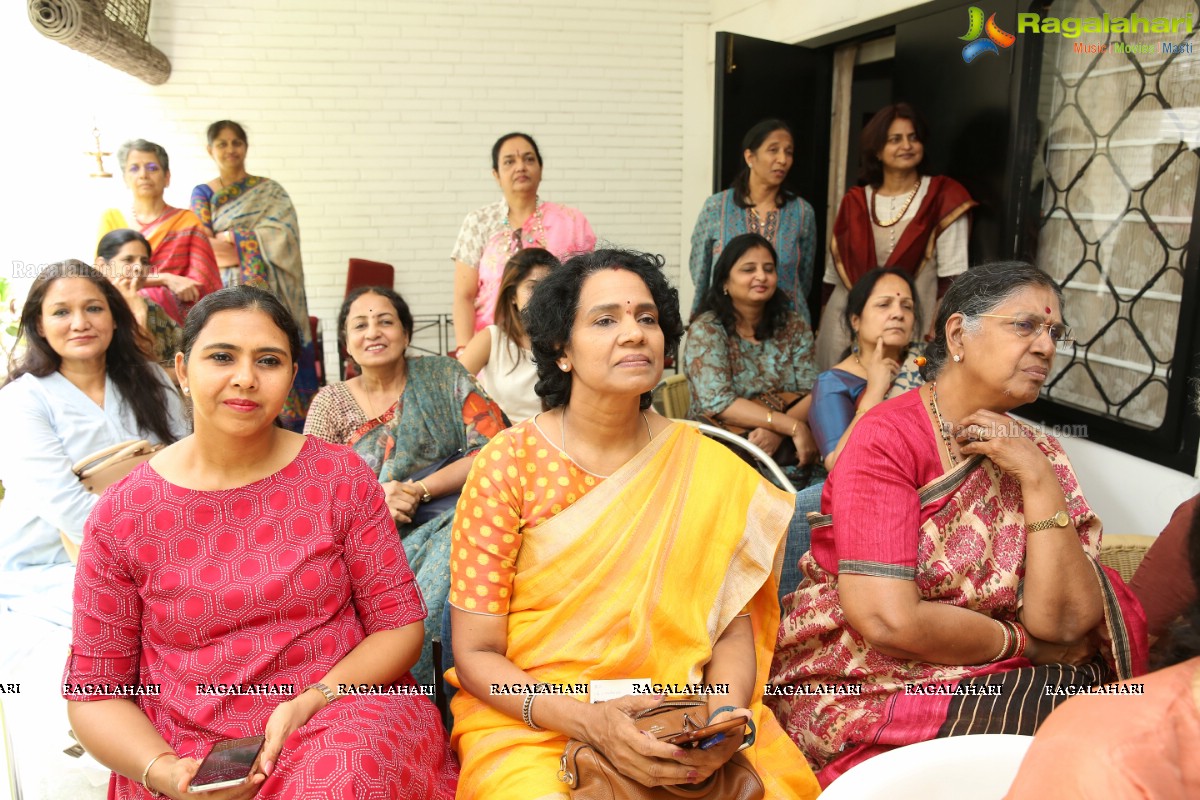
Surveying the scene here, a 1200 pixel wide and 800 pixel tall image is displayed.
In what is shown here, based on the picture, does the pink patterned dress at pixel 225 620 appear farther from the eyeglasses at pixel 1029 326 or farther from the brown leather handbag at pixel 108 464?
the eyeglasses at pixel 1029 326

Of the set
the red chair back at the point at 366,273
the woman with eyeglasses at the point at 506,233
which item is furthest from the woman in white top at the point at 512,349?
the red chair back at the point at 366,273

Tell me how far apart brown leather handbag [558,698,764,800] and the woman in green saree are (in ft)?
4.28

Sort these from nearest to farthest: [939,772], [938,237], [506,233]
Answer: [939,772]
[938,237]
[506,233]

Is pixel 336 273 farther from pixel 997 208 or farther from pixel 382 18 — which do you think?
pixel 997 208

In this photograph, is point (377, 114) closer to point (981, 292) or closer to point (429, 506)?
point (429, 506)

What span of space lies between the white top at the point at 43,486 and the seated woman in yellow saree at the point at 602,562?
1.21m

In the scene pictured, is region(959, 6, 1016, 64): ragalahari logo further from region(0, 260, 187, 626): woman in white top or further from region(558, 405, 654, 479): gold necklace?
region(0, 260, 187, 626): woman in white top

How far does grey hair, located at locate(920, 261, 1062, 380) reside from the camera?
183cm

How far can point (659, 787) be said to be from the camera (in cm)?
145

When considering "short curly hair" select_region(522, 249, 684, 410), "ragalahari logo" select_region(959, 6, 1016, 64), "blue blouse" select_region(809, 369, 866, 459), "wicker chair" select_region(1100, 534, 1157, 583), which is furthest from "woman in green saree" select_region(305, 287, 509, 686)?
"ragalahari logo" select_region(959, 6, 1016, 64)

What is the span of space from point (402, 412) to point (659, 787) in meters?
1.70

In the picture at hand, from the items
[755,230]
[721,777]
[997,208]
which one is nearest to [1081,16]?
[997,208]

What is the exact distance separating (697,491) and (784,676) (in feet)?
1.56

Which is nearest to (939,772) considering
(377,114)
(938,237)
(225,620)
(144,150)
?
(225,620)
